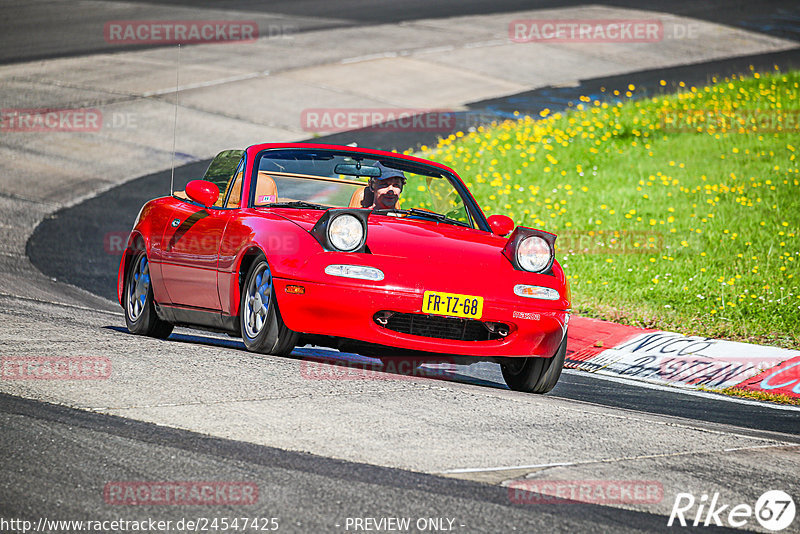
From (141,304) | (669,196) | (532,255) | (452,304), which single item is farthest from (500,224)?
(669,196)

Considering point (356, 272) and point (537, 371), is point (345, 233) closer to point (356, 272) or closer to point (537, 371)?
point (356, 272)

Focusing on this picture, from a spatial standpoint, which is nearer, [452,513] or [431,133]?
[452,513]

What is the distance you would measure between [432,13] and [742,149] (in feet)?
52.7

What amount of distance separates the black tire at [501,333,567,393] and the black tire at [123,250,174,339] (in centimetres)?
272

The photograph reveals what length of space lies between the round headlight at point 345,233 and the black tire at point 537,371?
1.29m

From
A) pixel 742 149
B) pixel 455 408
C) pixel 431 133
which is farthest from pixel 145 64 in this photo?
pixel 455 408

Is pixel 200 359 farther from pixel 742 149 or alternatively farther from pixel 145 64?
pixel 145 64

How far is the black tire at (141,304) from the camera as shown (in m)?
8.50

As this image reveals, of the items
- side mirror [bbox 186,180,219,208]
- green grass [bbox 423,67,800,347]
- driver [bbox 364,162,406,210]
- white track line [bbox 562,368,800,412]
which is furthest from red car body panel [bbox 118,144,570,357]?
green grass [bbox 423,67,800,347]

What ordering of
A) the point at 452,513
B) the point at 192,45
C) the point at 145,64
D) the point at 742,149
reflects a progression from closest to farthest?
the point at 452,513, the point at 742,149, the point at 145,64, the point at 192,45

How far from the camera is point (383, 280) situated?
21.8ft

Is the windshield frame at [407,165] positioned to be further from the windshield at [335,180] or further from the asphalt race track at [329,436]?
the asphalt race track at [329,436]

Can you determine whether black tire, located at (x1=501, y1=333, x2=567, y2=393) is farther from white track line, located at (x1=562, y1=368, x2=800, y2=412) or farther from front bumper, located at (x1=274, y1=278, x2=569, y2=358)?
white track line, located at (x1=562, y1=368, x2=800, y2=412)

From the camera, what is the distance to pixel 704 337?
1003cm
